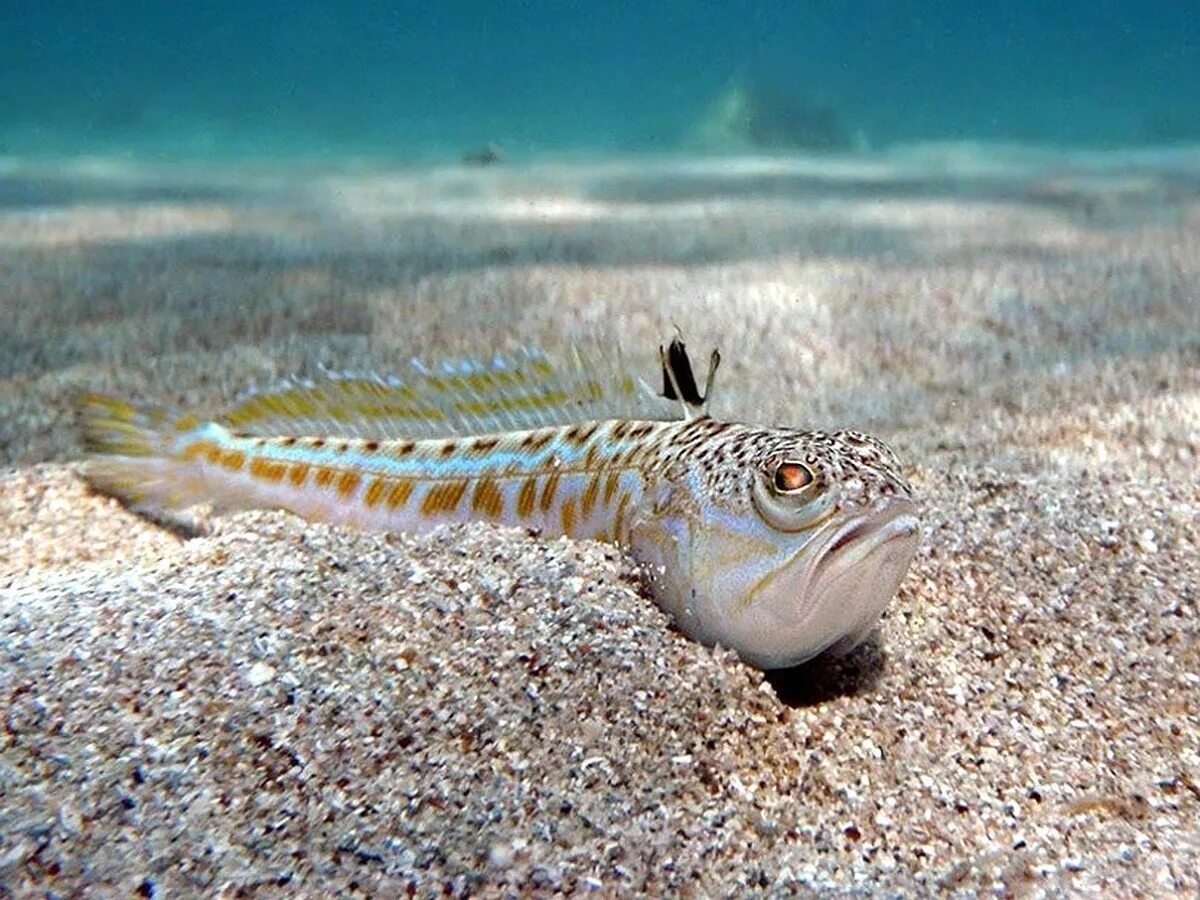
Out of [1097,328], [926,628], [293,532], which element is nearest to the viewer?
[926,628]

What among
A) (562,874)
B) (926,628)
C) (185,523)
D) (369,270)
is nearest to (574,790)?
(562,874)

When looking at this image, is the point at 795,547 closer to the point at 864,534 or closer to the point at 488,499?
the point at 864,534

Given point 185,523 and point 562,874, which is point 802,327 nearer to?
point 185,523

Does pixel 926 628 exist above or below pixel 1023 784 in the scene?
above

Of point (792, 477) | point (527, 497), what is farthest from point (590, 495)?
point (792, 477)

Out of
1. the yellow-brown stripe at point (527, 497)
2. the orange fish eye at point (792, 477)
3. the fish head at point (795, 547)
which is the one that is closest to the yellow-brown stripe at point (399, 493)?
the yellow-brown stripe at point (527, 497)

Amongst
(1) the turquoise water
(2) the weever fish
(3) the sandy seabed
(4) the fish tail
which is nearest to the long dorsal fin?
(2) the weever fish

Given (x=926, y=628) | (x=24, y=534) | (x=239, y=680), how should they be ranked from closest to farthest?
1. (x=239, y=680)
2. (x=926, y=628)
3. (x=24, y=534)

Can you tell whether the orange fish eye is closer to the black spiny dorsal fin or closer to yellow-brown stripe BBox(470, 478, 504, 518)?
the black spiny dorsal fin
